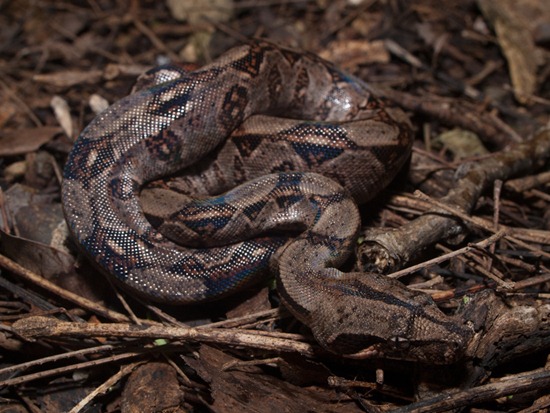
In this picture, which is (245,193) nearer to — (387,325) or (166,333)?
(166,333)

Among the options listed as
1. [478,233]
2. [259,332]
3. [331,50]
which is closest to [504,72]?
[331,50]

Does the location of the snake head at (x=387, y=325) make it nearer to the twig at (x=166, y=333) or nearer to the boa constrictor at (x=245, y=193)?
the boa constrictor at (x=245, y=193)

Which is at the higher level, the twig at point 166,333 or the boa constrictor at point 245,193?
the boa constrictor at point 245,193

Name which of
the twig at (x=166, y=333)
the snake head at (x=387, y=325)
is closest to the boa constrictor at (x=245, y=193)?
the snake head at (x=387, y=325)

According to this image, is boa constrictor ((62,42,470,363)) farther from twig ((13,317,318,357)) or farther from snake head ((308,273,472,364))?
twig ((13,317,318,357))

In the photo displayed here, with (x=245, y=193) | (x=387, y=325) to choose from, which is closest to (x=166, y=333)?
(x=245, y=193)

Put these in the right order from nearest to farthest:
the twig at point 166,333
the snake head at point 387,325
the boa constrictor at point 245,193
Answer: the snake head at point 387,325 → the twig at point 166,333 → the boa constrictor at point 245,193
